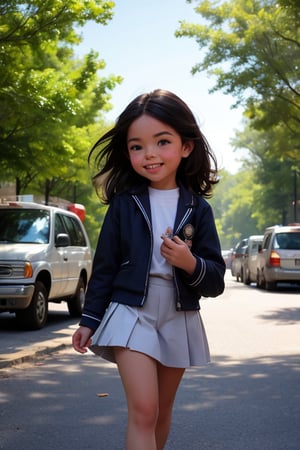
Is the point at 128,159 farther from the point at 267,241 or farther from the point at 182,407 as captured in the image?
the point at 267,241

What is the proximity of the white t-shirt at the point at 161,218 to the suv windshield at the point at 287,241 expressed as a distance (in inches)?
840

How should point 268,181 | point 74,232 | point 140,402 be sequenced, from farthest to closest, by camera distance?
point 268,181 < point 74,232 < point 140,402

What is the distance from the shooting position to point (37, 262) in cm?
1308

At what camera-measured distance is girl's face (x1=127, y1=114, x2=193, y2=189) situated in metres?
3.74

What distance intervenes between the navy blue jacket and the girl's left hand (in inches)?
3.5

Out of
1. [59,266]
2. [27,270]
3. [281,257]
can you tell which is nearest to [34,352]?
[27,270]

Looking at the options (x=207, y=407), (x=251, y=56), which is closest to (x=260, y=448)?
(x=207, y=407)

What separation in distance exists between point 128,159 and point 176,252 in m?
0.66

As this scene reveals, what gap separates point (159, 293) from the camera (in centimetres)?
364

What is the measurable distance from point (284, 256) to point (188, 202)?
2106cm

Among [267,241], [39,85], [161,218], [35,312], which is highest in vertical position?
[39,85]

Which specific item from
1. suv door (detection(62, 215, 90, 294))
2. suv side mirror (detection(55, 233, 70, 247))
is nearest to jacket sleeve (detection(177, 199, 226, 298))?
suv side mirror (detection(55, 233, 70, 247))

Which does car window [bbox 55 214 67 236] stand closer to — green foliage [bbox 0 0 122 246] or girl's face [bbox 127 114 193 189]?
A: green foliage [bbox 0 0 122 246]

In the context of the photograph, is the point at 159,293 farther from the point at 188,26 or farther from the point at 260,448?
the point at 188,26
